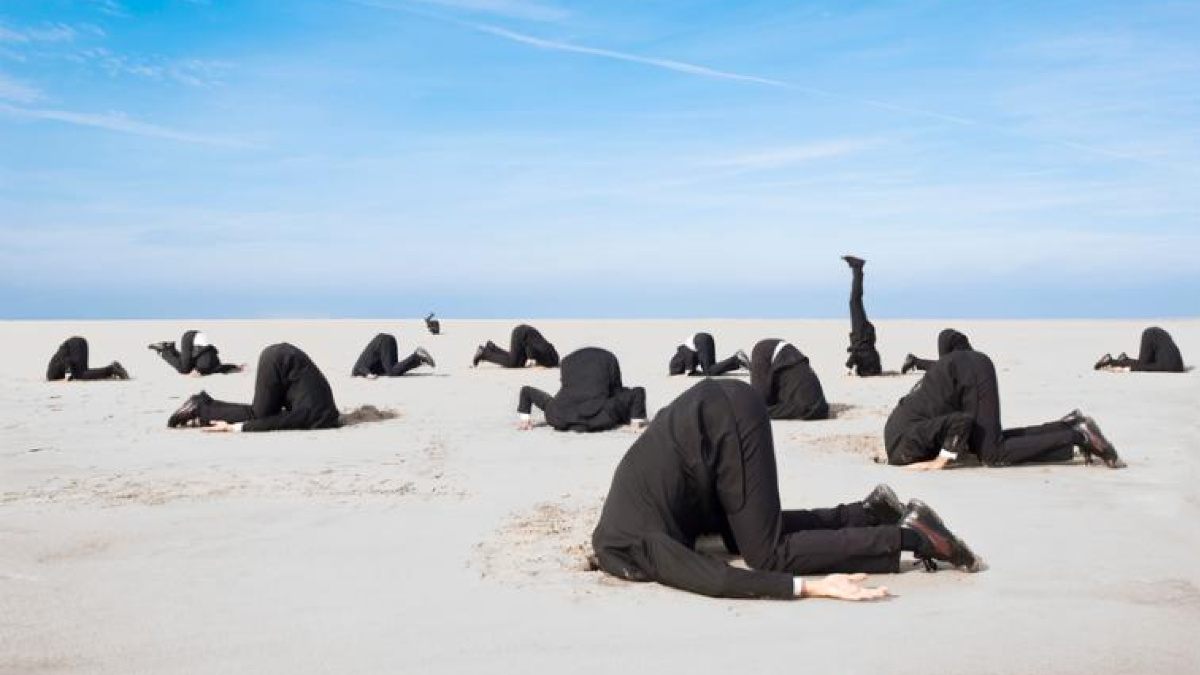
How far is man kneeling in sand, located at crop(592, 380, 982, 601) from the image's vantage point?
19.6ft

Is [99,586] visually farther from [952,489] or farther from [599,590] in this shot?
[952,489]

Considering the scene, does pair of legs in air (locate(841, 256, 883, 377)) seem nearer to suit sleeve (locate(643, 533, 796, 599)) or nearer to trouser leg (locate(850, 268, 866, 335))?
trouser leg (locate(850, 268, 866, 335))

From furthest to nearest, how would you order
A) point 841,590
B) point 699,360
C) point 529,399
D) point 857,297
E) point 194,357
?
point 194,357
point 699,360
point 857,297
point 529,399
point 841,590

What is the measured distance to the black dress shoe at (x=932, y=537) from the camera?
6.41 metres

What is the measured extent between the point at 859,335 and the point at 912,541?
16196 millimetres

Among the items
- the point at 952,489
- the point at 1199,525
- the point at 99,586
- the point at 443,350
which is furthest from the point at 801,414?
the point at 443,350

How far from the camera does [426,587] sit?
257 inches

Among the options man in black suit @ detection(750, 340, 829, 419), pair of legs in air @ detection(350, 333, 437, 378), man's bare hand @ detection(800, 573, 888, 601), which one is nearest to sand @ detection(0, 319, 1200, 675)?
man's bare hand @ detection(800, 573, 888, 601)

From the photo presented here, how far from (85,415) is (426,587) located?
12123 millimetres

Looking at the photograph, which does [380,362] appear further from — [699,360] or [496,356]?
[699,360]

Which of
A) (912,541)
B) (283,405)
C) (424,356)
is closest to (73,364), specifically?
(424,356)

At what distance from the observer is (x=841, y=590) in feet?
19.4

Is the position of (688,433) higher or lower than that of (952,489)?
higher

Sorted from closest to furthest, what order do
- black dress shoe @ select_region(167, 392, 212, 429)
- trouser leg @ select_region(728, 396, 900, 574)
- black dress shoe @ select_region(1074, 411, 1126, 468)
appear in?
trouser leg @ select_region(728, 396, 900, 574) < black dress shoe @ select_region(1074, 411, 1126, 468) < black dress shoe @ select_region(167, 392, 212, 429)
